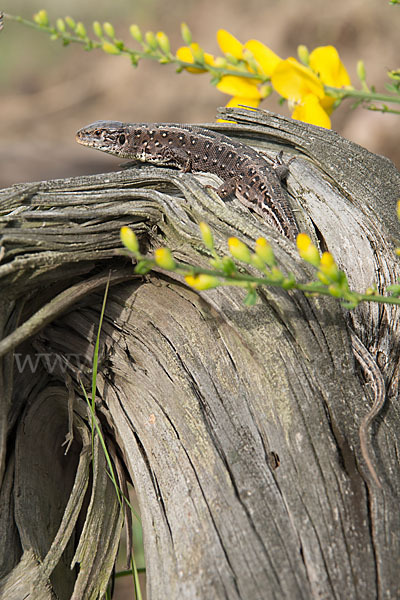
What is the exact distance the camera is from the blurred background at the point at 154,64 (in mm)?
8281

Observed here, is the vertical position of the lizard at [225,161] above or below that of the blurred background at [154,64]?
below

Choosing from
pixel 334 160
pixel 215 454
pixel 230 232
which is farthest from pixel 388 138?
pixel 215 454

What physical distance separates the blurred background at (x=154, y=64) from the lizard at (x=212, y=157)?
3913 millimetres

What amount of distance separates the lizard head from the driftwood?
1.94m

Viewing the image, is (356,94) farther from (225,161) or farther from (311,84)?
(225,161)

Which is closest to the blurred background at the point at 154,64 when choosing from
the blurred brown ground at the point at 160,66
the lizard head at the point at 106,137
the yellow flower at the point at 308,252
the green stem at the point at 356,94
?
the blurred brown ground at the point at 160,66

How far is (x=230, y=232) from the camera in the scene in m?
1.98

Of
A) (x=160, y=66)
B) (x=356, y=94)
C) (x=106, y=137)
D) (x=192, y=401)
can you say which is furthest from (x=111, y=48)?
(x=160, y=66)

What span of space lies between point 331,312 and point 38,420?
1.11 meters

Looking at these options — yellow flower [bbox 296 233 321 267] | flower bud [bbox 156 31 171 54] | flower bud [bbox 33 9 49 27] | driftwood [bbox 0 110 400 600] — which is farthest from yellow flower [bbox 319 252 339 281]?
flower bud [bbox 33 9 49 27]

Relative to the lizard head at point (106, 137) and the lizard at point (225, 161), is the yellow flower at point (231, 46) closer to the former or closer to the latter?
the lizard at point (225, 161)

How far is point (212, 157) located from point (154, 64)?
308 inches

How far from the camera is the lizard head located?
4109 millimetres

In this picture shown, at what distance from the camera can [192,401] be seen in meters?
1.86
